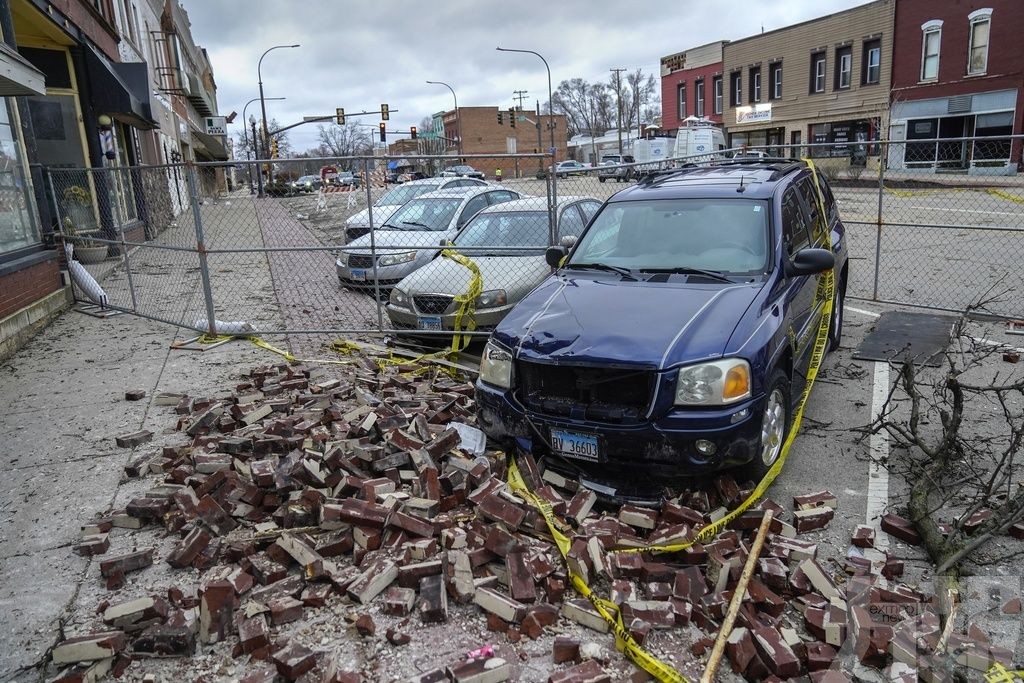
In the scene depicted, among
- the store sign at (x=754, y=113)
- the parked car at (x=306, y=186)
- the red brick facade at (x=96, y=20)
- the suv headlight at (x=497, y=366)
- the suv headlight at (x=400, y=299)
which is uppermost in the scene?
the red brick facade at (x=96, y=20)

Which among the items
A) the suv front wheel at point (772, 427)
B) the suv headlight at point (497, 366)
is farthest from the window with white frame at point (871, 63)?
the suv headlight at point (497, 366)

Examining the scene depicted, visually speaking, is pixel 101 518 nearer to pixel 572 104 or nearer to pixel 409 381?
pixel 409 381

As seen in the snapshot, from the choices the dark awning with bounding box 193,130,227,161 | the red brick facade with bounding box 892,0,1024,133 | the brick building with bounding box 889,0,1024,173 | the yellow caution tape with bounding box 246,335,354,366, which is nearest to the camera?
the yellow caution tape with bounding box 246,335,354,366

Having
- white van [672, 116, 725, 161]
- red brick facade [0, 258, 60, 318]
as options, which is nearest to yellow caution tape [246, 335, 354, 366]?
red brick facade [0, 258, 60, 318]

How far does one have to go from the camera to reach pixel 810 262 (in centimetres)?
534

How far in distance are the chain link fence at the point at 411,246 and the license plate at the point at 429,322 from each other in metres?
0.02

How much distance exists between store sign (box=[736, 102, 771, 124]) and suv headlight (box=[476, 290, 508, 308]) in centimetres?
4068

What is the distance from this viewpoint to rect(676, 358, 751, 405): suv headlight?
14.2 ft

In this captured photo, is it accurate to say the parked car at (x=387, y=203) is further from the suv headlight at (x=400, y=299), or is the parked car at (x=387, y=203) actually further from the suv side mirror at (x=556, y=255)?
the suv side mirror at (x=556, y=255)

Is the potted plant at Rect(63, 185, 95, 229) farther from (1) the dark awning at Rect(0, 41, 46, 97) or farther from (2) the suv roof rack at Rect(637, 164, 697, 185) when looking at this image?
(2) the suv roof rack at Rect(637, 164, 697, 185)

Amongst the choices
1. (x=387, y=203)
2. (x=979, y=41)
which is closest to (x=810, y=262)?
(x=387, y=203)

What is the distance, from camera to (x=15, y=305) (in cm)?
923

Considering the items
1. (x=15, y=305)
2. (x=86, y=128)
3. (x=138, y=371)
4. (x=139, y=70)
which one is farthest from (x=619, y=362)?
(x=139, y=70)

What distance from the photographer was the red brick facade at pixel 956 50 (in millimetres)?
31219
